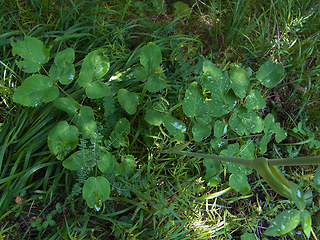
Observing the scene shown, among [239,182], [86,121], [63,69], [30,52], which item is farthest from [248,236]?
[30,52]

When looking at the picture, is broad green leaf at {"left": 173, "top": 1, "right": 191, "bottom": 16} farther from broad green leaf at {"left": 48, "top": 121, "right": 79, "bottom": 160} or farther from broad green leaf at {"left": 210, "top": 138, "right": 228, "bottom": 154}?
broad green leaf at {"left": 48, "top": 121, "right": 79, "bottom": 160}

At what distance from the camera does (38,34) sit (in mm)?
1978

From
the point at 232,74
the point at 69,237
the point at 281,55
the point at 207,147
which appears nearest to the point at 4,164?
the point at 69,237

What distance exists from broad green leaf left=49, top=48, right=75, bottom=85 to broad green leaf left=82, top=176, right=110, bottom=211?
0.54 metres

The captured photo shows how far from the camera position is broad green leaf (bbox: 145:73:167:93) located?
1.67 meters

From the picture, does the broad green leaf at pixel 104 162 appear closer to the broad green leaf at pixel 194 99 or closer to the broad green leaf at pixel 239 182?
the broad green leaf at pixel 194 99

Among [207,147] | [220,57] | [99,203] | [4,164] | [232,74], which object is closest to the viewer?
Answer: [99,203]

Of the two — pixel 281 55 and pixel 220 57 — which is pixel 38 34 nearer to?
pixel 220 57

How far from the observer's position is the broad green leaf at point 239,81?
157 centimetres

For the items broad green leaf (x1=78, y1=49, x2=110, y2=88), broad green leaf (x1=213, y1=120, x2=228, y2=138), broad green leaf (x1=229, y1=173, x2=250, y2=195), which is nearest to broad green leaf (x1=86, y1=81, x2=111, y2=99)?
broad green leaf (x1=78, y1=49, x2=110, y2=88)

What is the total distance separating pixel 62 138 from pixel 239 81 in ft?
3.26

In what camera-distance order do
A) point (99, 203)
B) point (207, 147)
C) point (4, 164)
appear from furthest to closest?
point (207, 147)
point (4, 164)
point (99, 203)

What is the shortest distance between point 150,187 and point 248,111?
2.38 ft

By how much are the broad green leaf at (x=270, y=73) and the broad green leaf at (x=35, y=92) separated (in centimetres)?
113
